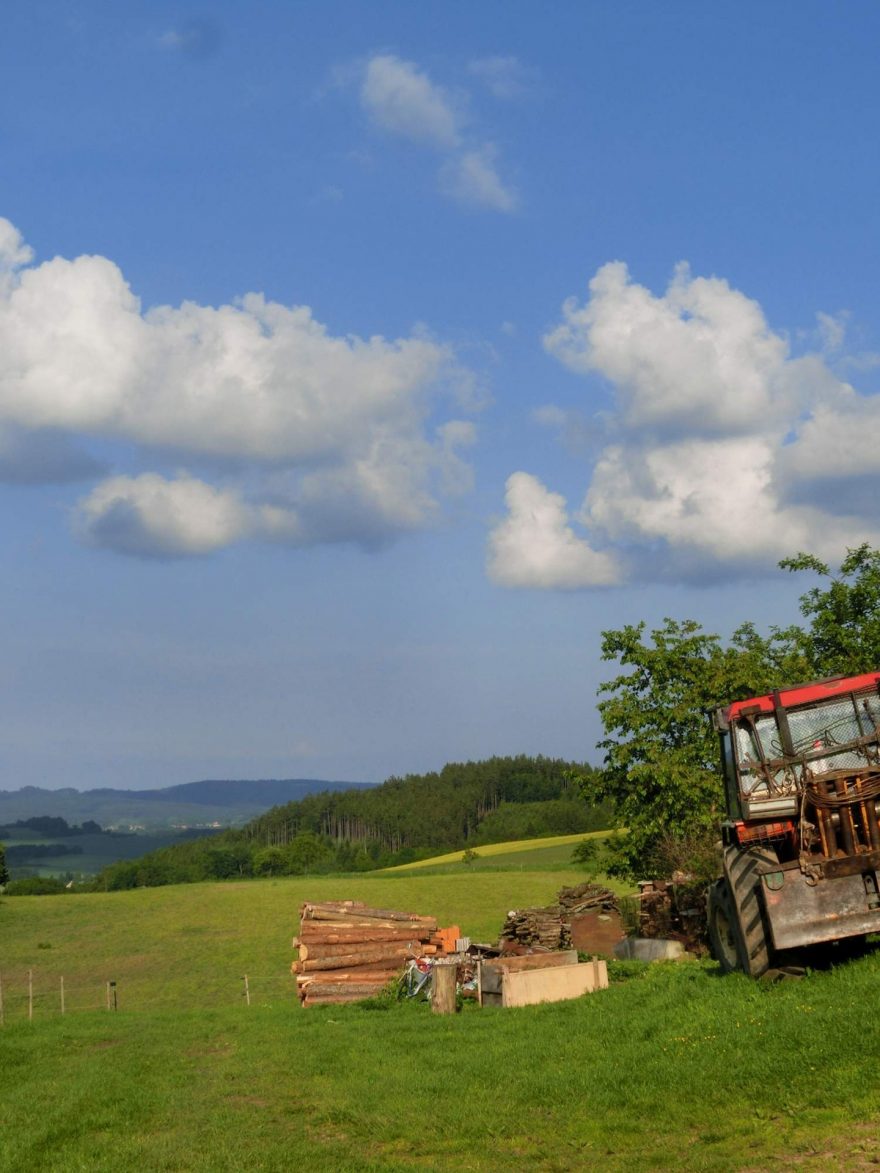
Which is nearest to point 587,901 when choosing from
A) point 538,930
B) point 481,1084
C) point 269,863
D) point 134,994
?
point 538,930

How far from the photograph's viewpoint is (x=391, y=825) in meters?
171

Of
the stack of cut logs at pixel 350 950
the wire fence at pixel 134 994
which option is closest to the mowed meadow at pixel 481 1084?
the stack of cut logs at pixel 350 950

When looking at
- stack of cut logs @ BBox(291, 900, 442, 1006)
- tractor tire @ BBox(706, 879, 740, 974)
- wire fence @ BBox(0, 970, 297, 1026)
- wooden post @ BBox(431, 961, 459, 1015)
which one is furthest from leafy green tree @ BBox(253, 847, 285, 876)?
tractor tire @ BBox(706, 879, 740, 974)

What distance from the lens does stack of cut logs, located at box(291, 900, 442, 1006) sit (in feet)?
90.6

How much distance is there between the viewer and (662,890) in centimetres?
3080

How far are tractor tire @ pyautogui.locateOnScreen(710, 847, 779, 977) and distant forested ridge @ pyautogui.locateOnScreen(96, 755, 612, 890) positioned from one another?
10760 cm

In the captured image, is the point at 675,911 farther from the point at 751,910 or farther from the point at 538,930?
the point at 751,910

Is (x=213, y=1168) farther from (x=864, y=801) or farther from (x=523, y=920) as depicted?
(x=523, y=920)

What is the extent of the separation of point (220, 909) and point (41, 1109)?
5858 cm

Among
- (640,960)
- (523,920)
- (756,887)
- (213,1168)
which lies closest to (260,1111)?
(213,1168)

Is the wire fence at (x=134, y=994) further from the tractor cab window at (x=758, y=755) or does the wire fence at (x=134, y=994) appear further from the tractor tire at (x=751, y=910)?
the tractor tire at (x=751, y=910)

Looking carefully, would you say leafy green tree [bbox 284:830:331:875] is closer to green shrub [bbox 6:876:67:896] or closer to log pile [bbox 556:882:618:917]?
green shrub [bbox 6:876:67:896]

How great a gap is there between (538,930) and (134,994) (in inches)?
783

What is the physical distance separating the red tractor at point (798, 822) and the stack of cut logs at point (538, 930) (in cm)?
1439
